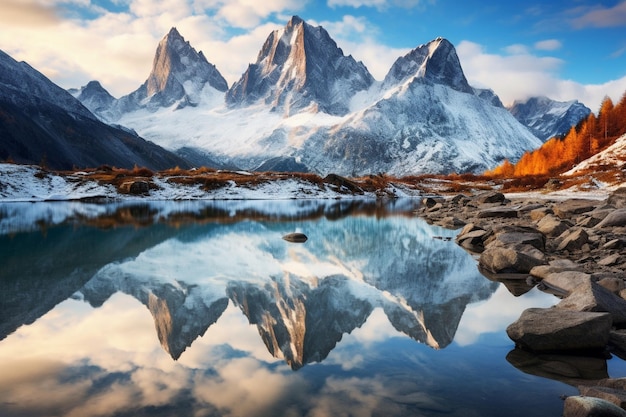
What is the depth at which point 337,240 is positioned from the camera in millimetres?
32125

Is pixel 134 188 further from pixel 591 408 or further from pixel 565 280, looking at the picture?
pixel 591 408

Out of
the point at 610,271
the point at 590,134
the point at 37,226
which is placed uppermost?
the point at 590,134

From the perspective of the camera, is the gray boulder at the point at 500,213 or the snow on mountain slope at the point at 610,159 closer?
the gray boulder at the point at 500,213

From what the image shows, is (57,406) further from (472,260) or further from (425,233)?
(425,233)

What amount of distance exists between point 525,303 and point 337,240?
58.8 feet

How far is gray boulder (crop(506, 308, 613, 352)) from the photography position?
10.1 metres

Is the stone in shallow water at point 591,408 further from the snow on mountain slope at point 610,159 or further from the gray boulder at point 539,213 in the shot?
the snow on mountain slope at point 610,159

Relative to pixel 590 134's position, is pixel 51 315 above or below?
below

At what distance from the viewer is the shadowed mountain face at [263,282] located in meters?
12.6

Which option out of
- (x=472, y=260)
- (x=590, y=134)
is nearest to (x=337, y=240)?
(x=472, y=260)

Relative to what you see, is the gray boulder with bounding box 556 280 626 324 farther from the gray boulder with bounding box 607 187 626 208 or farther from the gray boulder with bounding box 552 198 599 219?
the gray boulder with bounding box 607 187 626 208

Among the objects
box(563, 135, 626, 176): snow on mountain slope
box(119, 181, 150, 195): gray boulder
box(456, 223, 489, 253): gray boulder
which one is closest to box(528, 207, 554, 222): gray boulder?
box(456, 223, 489, 253): gray boulder

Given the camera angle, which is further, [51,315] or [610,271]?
[610,271]

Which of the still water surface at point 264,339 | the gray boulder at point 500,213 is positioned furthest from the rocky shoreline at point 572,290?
the gray boulder at point 500,213
